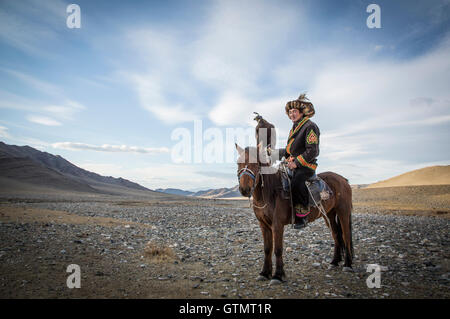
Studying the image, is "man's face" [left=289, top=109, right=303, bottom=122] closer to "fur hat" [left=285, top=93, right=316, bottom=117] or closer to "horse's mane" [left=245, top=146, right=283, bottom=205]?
"fur hat" [left=285, top=93, right=316, bottom=117]

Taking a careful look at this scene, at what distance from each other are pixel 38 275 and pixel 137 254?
2785 mm

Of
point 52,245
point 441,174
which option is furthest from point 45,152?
point 441,174

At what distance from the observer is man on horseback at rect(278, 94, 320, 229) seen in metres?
5.52

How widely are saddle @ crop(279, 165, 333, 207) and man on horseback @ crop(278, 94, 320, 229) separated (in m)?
0.14

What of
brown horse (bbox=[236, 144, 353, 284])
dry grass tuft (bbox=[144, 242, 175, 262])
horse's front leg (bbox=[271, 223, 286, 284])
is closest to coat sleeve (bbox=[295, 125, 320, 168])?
brown horse (bbox=[236, 144, 353, 284])

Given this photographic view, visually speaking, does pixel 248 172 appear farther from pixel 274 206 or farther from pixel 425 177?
pixel 425 177

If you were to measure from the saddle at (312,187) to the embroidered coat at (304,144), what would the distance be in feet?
1.40

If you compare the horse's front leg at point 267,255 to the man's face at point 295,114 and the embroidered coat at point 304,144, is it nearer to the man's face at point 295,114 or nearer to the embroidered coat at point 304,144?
the embroidered coat at point 304,144

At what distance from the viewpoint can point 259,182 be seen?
5.58 meters

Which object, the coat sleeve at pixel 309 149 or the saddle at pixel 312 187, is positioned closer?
the coat sleeve at pixel 309 149

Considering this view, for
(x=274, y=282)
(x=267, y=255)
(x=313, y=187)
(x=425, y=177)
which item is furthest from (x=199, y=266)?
(x=425, y=177)

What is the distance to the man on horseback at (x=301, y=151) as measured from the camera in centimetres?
552

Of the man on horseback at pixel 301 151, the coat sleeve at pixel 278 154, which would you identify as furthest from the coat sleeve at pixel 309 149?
the coat sleeve at pixel 278 154

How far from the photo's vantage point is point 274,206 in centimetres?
557
